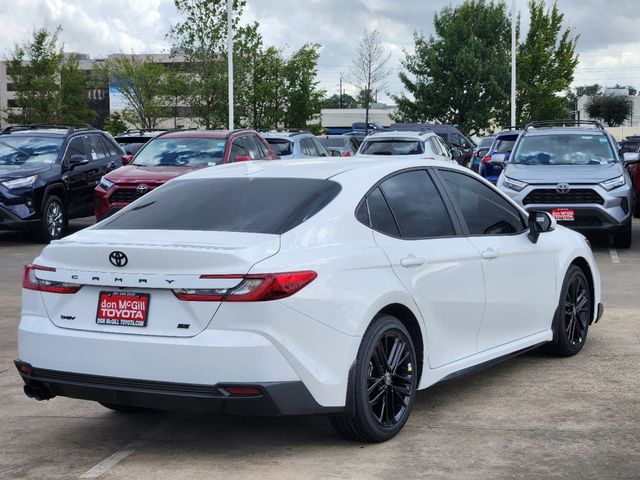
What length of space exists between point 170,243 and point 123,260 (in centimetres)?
25

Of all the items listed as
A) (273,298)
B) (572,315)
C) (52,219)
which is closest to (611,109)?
(52,219)

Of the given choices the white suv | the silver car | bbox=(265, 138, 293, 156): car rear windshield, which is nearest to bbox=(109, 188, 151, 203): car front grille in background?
the silver car

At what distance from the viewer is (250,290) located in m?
5.09

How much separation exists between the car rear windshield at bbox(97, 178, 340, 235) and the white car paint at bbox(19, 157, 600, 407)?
10 centimetres

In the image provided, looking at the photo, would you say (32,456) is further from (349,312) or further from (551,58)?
(551,58)

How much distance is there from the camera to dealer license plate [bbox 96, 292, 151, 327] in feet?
17.3

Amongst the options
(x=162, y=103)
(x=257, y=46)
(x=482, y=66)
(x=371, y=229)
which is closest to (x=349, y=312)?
(x=371, y=229)

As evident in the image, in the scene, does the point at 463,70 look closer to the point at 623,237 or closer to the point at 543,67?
the point at 543,67

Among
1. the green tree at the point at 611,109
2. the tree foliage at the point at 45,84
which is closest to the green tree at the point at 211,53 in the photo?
the tree foliage at the point at 45,84

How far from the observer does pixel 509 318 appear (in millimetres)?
7039

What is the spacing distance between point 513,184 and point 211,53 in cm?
2676

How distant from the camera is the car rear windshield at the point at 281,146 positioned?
75.0 feet

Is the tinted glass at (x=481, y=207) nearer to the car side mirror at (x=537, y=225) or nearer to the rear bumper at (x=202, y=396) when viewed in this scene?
the car side mirror at (x=537, y=225)

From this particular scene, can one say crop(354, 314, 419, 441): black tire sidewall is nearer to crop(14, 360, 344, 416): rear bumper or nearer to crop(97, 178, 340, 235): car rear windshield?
crop(14, 360, 344, 416): rear bumper
